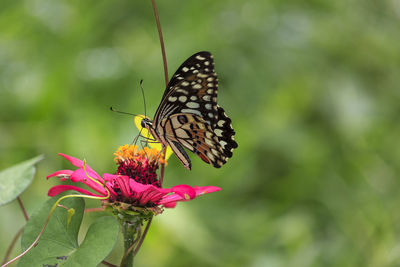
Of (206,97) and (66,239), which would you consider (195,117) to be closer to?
(206,97)

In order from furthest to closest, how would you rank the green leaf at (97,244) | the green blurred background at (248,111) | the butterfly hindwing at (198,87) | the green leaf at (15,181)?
the green blurred background at (248,111)
the butterfly hindwing at (198,87)
the green leaf at (15,181)
the green leaf at (97,244)

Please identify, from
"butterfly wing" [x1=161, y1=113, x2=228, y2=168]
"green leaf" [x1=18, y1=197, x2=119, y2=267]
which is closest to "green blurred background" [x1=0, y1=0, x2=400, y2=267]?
"butterfly wing" [x1=161, y1=113, x2=228, y2=168]

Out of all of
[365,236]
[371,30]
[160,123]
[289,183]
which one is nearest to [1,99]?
[289,183]

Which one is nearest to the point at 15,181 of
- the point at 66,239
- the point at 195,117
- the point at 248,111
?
the point at 66,239

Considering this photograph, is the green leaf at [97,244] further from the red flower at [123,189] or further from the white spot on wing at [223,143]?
the white spot on wing at [223,143]

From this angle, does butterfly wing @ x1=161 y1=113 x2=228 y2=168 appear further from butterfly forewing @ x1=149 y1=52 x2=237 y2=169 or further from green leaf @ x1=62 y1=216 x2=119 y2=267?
green leaf @ x1=62 y1=216 x2=119 y2=267

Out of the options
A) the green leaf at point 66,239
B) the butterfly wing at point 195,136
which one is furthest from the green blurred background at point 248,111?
the green leaf at point 66,239

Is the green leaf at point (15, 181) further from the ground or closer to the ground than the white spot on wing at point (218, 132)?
closer to the ground
